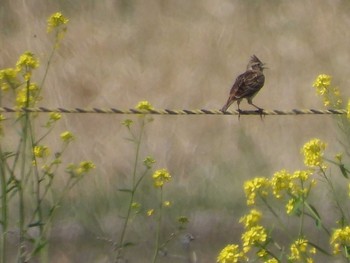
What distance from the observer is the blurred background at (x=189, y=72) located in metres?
7.33

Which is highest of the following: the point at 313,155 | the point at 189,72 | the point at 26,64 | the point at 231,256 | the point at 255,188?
the point at 189,72

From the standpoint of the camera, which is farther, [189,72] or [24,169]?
[189,72]

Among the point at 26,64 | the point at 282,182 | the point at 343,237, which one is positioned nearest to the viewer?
the point at 343,237

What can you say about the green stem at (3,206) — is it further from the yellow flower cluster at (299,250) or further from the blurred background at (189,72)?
the blurred background at (189,72)

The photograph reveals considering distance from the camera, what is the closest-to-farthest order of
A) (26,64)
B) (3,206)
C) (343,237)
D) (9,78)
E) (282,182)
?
(343,237) → (3,206) → (282,182) → (9,78) → (26,64)

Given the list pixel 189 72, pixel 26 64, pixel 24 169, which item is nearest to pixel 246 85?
pixel 189 72

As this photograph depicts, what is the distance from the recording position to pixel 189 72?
7.57m

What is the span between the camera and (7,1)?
7.56 metres

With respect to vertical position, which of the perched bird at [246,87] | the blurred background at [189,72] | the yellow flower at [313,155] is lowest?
the yellow flower at [313,155]

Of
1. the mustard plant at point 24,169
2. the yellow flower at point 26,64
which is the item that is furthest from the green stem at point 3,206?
the yellow flower at point 26,64

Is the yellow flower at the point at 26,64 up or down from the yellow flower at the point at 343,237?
up

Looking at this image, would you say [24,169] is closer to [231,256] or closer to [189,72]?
[231,256]

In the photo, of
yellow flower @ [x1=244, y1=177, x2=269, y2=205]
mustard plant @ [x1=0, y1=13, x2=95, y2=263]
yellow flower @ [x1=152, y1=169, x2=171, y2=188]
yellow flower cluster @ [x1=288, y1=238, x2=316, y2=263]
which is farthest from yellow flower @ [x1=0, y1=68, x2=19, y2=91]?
yellow flower cluster @ [x1=288, y1=238, x2=316, y2=263]

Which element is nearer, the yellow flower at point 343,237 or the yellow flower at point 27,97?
the yellow flower at point 343,237
